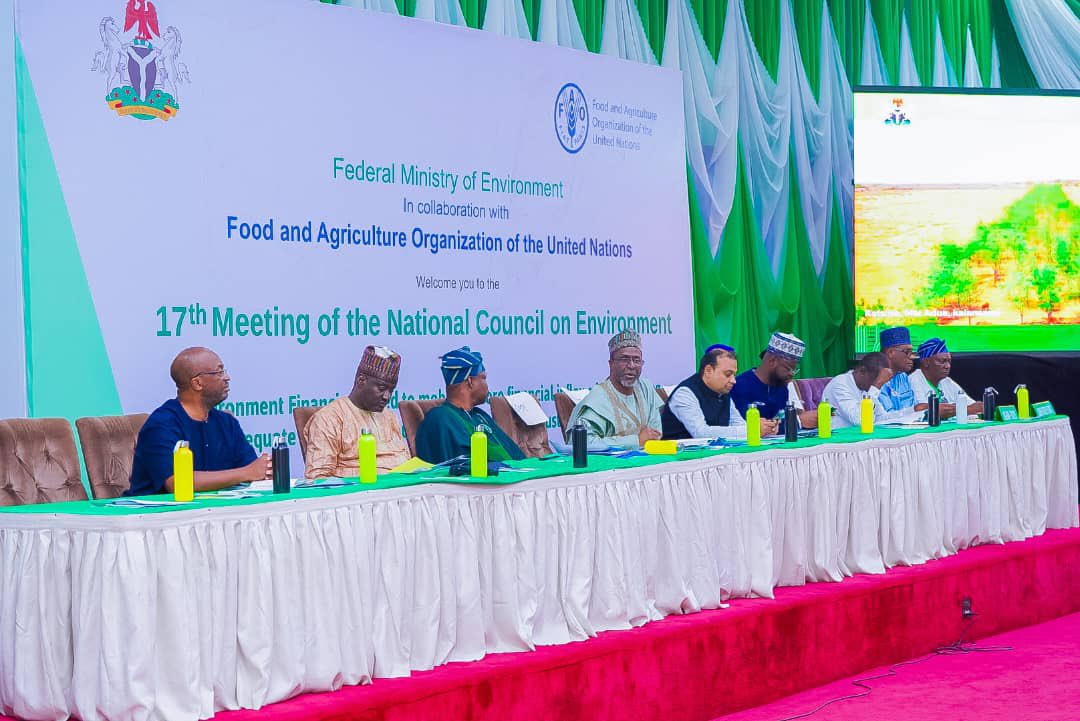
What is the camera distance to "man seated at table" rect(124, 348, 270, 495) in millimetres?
4137

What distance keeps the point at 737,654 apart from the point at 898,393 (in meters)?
3.59

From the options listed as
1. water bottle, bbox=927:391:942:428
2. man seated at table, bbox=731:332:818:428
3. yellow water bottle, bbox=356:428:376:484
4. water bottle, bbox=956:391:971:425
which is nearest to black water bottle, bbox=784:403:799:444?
water bottle, bbox=927:391:942:428

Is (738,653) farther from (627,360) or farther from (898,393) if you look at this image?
(898,393)

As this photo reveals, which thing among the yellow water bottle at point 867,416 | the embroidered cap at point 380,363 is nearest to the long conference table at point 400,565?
the yellow water bottle at point 867,416

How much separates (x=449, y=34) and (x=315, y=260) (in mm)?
1404

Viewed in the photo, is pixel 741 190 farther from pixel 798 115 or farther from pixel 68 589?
pixel 68 589

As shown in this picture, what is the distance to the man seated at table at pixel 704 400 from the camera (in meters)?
6.02

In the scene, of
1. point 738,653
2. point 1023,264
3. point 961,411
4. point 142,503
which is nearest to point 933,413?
point 961,411

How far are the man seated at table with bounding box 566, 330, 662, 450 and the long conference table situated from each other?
94cm

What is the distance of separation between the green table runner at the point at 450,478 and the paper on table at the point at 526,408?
1286 mm

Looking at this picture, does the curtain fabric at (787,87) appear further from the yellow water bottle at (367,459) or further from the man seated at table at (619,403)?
the yellow water bottle at (367,459)

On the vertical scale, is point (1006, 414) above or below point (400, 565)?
above

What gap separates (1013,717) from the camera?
427 centimetres

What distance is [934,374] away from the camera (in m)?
7.70
